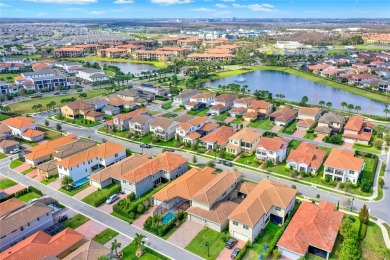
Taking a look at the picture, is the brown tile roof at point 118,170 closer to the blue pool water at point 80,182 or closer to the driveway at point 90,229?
the blue pool water at point 80,182

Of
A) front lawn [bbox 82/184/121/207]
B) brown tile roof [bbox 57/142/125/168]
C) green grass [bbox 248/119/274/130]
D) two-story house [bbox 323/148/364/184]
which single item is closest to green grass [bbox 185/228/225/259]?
front lawn [bbox 82/184/121/207]

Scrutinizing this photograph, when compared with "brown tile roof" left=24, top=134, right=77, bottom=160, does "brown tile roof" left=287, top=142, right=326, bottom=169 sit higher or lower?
higher

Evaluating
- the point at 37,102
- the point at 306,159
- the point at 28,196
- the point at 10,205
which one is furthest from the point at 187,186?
the point at 37,102

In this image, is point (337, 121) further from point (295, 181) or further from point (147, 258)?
point (147, 258)

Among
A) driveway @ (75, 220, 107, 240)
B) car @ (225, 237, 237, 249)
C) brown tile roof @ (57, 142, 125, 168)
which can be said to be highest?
brown tile roof @ (57, 142, 125, 168)

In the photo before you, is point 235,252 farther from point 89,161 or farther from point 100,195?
point 89,161

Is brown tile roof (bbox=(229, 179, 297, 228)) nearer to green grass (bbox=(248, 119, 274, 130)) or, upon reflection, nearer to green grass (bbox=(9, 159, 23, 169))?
green grass (bbox=(248, 119, 274, 130))

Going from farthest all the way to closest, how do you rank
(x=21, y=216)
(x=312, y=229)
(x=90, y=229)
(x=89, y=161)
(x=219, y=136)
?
1. (x=219, y=136)
2. (x=89, y=161)
3. (x=90, y=229)
4. (x=21, y=216)
5. (x=312, y=229)
